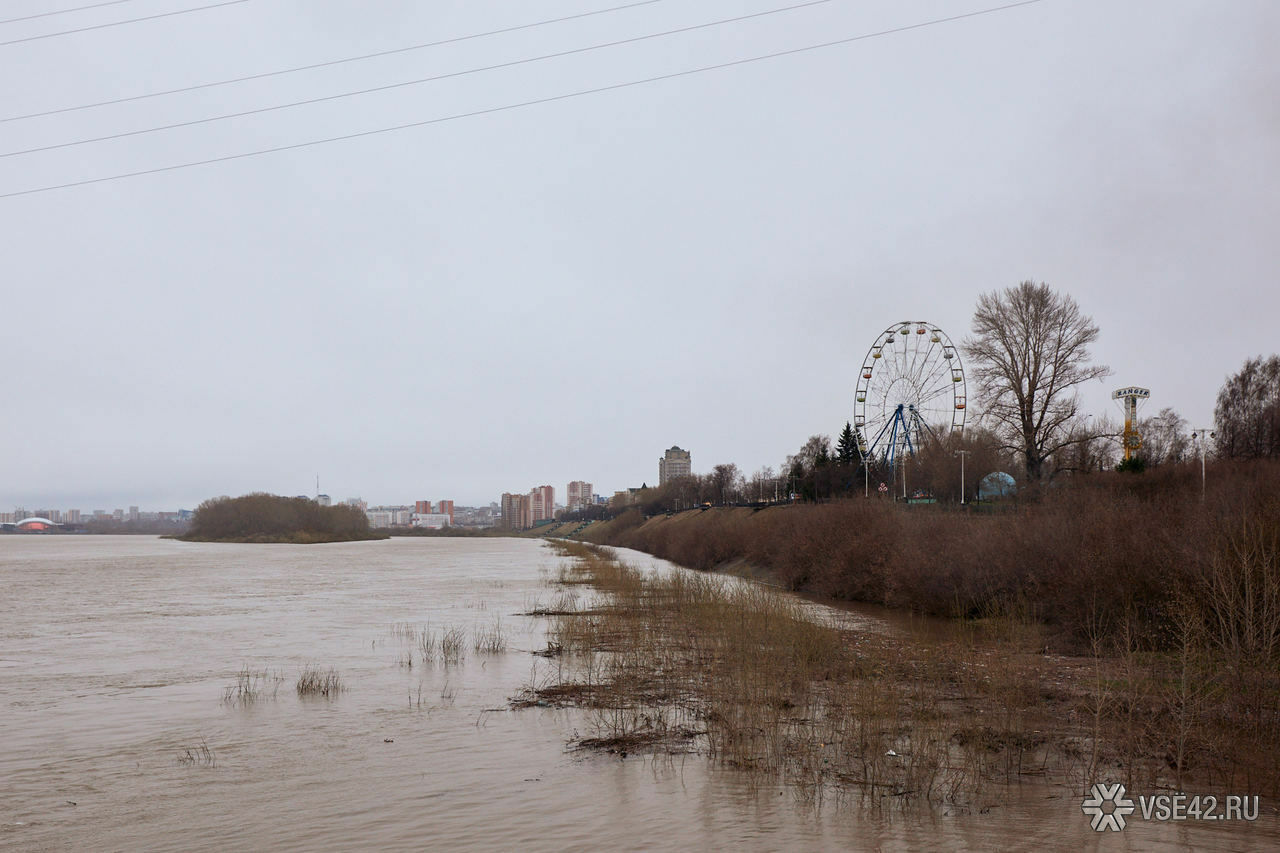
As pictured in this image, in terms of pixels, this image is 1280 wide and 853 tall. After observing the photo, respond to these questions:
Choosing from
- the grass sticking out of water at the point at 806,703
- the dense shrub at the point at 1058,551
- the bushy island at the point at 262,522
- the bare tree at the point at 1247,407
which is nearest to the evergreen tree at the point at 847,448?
the bare tree at the point at 1247,407

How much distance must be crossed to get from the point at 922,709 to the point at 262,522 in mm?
164945

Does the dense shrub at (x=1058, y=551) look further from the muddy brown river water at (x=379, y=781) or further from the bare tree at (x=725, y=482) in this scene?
the bare tree at (x=725, y=482)

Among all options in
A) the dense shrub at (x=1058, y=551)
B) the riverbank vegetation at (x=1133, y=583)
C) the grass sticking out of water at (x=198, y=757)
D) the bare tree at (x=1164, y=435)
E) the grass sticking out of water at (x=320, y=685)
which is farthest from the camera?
the bare tree at (x=1164, y=435)

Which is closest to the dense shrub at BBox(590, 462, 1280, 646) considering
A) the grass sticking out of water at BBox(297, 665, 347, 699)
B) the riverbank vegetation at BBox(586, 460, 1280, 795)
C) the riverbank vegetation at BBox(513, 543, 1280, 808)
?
the riverbank vegetation at BBox(586, 460, 1280, 795)

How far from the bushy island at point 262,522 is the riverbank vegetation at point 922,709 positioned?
151 m

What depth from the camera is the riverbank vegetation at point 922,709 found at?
900cm

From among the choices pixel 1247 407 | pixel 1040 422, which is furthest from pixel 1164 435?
pixel 1040 422

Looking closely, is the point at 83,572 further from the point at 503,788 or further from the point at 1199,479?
the point at 1199,479

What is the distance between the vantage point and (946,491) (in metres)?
65.2

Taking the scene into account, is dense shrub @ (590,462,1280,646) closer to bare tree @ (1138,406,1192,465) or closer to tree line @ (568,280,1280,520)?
tree line @ (568,280,1280,520)

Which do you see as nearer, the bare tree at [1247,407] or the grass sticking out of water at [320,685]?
the grass sticking out of water at [320,685]

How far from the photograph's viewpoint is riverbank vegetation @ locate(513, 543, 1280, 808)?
354 inches

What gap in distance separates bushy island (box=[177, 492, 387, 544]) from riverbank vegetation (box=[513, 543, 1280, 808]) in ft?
494

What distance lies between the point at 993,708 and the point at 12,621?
30.9 metres
